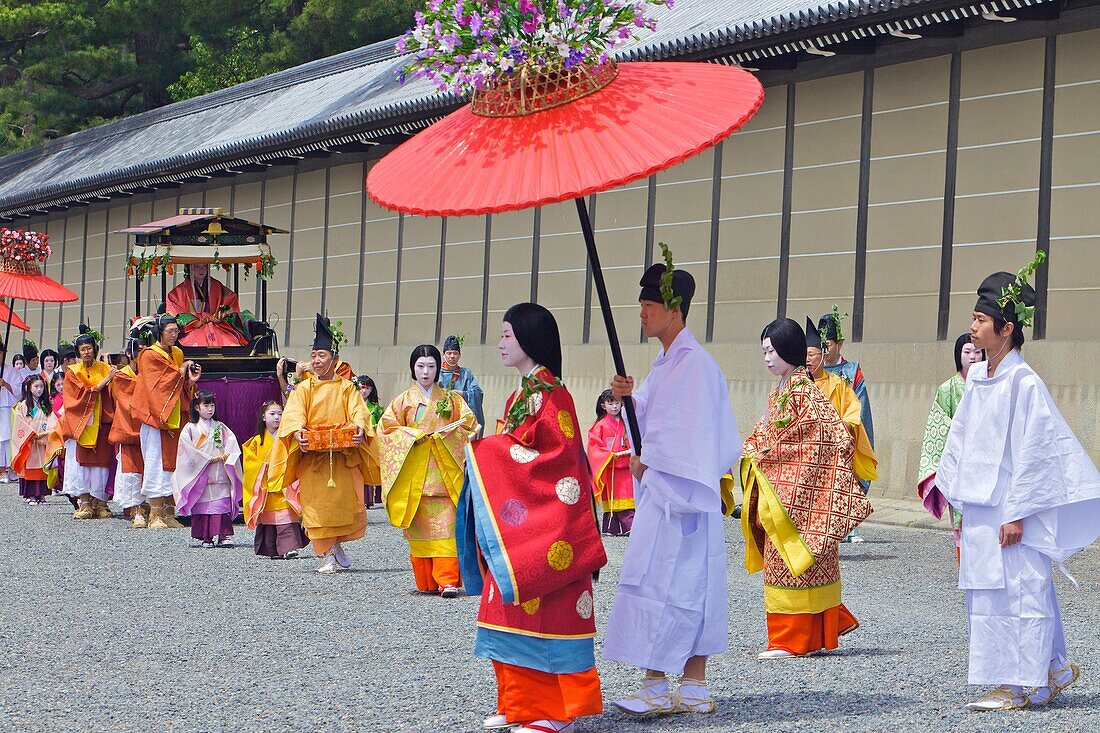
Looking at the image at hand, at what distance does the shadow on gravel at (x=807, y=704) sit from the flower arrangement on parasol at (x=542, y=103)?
140cm

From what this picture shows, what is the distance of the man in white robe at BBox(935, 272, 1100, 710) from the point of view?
5.50 metres

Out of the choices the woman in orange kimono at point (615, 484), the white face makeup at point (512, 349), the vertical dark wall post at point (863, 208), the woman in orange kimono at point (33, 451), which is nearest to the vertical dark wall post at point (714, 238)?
the vertical dark wall post at point (863, 208)

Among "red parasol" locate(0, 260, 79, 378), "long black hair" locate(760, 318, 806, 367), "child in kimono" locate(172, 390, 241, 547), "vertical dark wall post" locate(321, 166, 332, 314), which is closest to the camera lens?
"long black hair" locate(760, 318, 806, 367)

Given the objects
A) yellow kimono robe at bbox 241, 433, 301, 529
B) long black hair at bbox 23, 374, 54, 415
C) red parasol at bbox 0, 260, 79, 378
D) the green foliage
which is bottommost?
yellow kimono robe at bbox 241, 433, 301, 529

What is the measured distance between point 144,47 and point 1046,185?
29.4m

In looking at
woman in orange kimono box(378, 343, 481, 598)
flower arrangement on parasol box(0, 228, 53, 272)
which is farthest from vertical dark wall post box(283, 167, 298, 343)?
woman in orange kimono box(378, 343, 481, 598)

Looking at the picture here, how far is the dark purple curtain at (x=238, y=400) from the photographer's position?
13945 mm

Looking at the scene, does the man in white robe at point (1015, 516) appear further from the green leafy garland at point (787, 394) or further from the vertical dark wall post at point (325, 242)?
the vertical dark wall post at point (325, 242)

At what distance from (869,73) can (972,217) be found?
1.87 m

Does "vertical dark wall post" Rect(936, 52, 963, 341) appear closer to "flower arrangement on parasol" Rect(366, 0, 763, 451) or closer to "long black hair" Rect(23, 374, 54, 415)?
"flower arrangement on parasol" Rect(366, 0, 763, 451)

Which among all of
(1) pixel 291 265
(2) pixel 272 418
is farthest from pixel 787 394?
(1) pixel 291 265

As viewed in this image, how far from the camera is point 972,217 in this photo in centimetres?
1379

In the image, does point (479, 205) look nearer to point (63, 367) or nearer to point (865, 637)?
point (865, 637)

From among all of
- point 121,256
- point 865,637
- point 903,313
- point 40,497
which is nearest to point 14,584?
point 865,637
